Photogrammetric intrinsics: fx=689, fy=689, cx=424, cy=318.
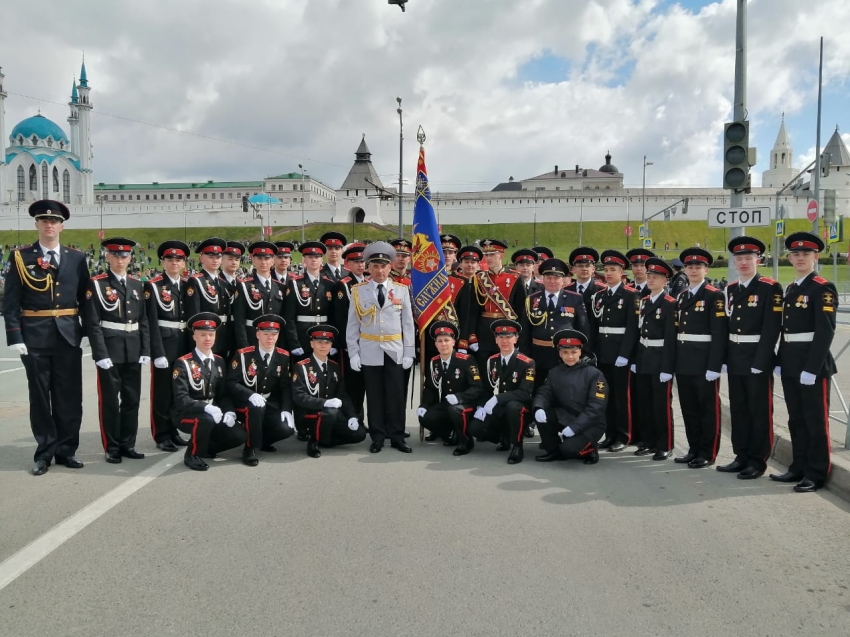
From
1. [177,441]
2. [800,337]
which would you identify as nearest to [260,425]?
[177,441]

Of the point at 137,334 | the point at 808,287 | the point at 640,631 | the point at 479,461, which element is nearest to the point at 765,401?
the point at 808,287

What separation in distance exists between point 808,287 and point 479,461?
3.10 meters

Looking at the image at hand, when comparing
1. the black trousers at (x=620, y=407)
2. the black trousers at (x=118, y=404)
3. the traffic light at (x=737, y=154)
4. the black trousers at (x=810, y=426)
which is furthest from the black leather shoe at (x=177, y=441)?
the traffic light at (x=737, y=154)

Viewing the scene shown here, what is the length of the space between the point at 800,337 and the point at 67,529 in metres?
5.55

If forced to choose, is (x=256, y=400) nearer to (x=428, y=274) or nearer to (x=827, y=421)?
(x=428, y=274)

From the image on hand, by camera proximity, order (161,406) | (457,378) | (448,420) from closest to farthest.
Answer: (161,406) < (448,420) < (457,378)

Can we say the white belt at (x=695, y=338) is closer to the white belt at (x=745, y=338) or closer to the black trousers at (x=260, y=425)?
the white belt at (x=745, y=338)

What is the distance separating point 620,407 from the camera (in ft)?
23.3

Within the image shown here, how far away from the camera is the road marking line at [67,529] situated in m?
3.69

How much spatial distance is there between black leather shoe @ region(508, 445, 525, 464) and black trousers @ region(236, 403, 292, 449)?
2.06 meters

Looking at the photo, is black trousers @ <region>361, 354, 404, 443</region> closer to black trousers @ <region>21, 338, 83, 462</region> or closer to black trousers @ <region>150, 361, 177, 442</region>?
black trousers @ <region>150, 361, 177, 442</region>

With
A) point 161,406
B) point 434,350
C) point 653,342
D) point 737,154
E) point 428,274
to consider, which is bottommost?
point 161,406

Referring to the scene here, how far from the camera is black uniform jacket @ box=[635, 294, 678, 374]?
6.56m

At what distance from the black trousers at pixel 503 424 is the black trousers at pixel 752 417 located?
184 centimetres
